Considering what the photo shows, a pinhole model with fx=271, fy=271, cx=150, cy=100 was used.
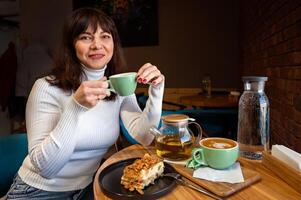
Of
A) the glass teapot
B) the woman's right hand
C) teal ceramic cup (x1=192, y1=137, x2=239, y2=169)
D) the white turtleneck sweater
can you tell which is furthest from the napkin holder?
the woman's right hand

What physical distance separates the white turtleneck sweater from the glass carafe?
0.34m

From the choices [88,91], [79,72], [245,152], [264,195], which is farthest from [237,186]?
[79,72]

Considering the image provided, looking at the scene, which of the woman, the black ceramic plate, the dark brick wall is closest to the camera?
the black ceramic plate

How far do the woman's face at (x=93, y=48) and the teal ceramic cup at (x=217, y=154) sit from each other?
56 centimetres

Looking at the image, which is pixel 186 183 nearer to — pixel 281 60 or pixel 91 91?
pixel 91 91

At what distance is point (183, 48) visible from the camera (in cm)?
381

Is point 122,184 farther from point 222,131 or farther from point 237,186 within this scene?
point 222,131

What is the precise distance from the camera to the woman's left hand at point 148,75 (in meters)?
0.92

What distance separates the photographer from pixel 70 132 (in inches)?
35.3

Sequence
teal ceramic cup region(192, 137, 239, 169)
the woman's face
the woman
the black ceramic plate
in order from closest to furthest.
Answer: the black ceramic plate < teal ceramic cup region(192, 137, 239, 169) < the woman < the woman's face

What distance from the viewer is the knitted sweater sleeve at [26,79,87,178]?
89 centimetres

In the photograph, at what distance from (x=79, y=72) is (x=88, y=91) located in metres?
0.40

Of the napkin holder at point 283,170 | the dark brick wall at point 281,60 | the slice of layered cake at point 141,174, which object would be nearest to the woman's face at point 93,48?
the slice of layered cake at point 141,174

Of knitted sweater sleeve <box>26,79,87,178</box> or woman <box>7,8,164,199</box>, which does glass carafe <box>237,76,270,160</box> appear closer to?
woman <box>7,8,164,199</box>
